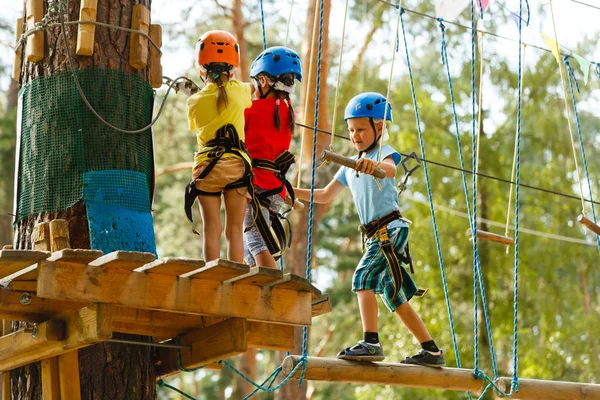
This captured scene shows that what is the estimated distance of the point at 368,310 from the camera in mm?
4574

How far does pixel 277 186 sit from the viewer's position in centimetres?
446

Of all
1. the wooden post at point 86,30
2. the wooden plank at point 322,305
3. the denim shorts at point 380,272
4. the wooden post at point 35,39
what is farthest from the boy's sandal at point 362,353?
the wooden post at point 35,39

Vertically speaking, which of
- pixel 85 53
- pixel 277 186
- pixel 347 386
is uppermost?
pixel 85 53

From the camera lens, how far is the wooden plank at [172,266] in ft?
10.7

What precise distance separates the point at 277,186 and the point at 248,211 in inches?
6.6

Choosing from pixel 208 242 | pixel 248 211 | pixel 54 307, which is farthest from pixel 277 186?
pixel 54 307

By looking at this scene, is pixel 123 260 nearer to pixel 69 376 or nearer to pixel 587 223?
pixel 69 376

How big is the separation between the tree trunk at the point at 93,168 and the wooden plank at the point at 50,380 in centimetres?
11

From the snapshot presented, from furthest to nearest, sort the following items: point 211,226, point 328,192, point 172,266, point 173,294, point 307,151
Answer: point 307,151 → point 328,192 → point 211,226 → point 173,294 → point 172,266

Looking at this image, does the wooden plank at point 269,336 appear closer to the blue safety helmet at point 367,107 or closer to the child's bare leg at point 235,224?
the child's bare leg at point 235,224

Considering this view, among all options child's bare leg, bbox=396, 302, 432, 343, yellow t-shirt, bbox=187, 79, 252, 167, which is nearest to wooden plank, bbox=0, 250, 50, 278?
yellow t-shirt, bbox=187, 79, 252, 167

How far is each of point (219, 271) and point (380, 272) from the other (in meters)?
1.43

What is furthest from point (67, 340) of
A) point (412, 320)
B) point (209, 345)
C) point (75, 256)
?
point (412, 320)

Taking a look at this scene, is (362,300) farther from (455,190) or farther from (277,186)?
(455,190)
